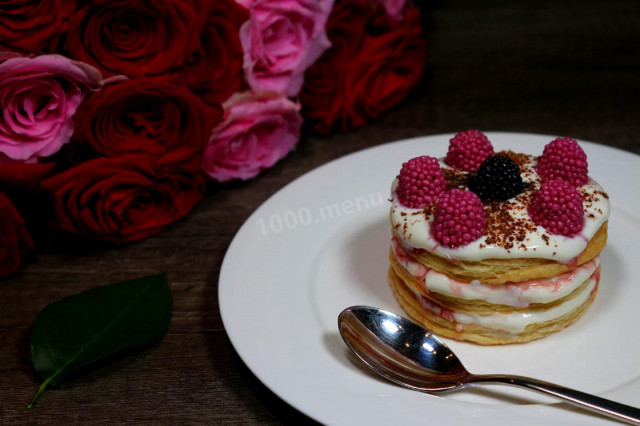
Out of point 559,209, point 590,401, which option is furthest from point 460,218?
point 590,401

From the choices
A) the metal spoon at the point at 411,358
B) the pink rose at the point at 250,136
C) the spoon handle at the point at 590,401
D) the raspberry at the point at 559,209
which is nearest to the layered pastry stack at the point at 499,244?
the raspberry at the point at 559,209

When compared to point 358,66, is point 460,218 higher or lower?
higher

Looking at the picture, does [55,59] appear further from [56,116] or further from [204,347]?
[204,347]

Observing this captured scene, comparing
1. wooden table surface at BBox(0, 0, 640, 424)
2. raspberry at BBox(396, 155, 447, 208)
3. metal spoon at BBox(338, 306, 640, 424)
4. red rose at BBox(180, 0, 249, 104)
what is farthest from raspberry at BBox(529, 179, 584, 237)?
red rose at BBox(180, 0, 249, 104)

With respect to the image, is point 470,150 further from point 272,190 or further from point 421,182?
point 272,190

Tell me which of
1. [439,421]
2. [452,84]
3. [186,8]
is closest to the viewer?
[439,421]

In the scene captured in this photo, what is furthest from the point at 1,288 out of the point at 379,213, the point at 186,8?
the point at 379,213
